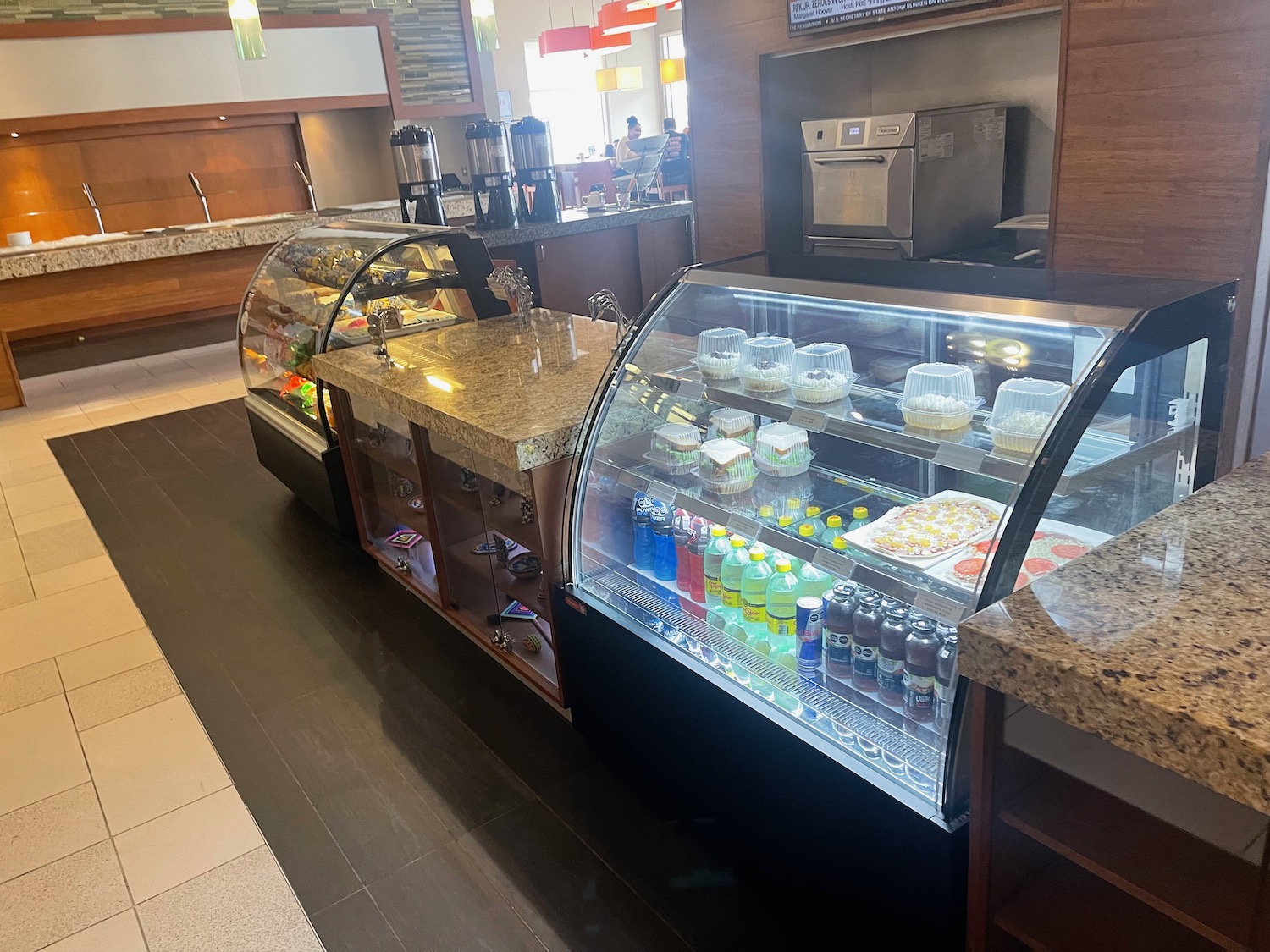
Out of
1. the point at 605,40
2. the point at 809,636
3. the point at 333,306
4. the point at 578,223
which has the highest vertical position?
the point at 605,40

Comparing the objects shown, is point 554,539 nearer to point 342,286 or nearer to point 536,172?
point 342,286

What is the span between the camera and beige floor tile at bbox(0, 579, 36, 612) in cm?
362

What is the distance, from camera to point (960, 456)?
1611mm

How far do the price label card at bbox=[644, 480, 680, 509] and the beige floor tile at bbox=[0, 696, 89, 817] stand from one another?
1.77 m

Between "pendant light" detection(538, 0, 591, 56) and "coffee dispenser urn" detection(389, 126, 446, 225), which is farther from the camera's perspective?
"pendant light" detection(538, 0, 591, 56)

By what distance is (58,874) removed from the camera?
2.17 meters

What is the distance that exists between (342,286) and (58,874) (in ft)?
7.21

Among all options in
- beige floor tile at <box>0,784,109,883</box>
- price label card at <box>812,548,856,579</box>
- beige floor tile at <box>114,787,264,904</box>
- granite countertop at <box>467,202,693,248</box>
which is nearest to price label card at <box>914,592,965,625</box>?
price label card at <box>812,548,856,579</box>

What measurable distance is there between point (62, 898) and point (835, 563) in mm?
1913

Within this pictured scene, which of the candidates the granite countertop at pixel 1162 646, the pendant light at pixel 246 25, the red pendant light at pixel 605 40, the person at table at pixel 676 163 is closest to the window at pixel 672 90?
the person at table at pixel 676 163

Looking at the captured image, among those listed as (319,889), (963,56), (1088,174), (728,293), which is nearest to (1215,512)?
(728,293)

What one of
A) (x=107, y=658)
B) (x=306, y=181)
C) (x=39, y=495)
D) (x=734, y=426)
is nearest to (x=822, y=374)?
(x=734, y=426)

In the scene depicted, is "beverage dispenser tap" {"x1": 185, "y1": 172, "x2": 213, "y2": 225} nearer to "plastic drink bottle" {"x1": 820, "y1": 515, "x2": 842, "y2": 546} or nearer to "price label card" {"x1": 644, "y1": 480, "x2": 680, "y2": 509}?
"price label card" {"x1": 644, "y1": 480, "x2": 680, "y2": 509}

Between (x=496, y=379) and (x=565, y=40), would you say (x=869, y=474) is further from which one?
(x=565, y=40)
